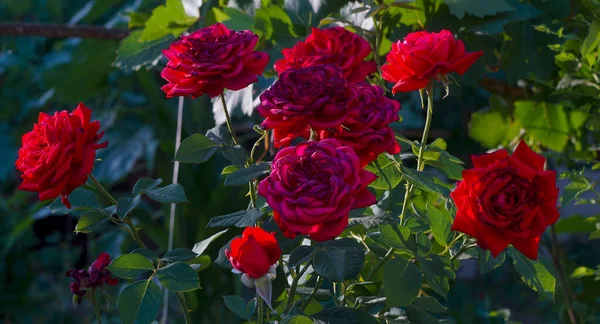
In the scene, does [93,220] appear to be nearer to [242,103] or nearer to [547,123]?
[242,103]

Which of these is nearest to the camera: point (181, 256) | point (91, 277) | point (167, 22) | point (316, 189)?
point (316, 189)

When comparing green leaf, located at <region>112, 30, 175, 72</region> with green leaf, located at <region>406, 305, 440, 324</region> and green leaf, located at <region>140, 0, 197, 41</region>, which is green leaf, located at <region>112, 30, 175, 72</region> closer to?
green leaf, located at <region>140, 0, 197, 41</region>

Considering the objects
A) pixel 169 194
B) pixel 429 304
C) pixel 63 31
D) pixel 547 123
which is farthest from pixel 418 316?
pixel 63 31

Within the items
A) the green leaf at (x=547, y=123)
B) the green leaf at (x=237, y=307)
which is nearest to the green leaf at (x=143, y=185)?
the green leaf at (x=237, y=307)

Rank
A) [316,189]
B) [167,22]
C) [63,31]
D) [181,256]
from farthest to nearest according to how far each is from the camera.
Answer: [63,31] → [167,22] → [181,256] → [316,189]

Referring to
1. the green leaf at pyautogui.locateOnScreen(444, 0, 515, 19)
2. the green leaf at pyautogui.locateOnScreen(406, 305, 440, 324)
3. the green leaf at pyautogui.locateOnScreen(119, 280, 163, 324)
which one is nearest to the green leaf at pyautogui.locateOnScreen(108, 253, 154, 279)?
the green leaf at pyautogui.locateOnScreen(119, 280, 163, 324)

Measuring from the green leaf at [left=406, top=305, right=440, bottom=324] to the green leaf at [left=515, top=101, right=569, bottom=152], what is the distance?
59cm

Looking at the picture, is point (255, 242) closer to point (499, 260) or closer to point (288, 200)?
point (288, 200)

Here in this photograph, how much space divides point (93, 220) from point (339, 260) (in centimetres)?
22

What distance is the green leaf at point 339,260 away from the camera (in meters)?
0.52

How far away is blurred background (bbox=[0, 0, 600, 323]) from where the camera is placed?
894mm

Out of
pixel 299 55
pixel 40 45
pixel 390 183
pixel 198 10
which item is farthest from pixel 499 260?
pixel 40 45

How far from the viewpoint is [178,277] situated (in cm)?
55

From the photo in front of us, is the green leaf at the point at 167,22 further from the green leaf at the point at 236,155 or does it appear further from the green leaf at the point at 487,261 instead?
the green leaf at the point at 487,261
